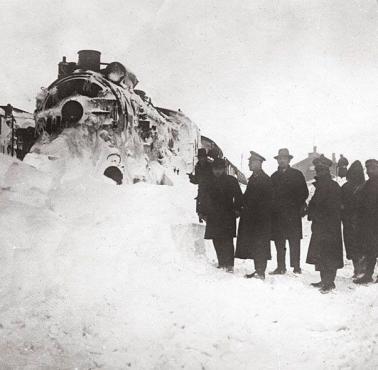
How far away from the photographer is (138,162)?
9234 millimetres

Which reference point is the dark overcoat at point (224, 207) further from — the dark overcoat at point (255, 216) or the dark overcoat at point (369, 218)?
the dark overcoat at point (369, 218)

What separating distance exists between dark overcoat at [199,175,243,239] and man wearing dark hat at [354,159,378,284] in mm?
1452

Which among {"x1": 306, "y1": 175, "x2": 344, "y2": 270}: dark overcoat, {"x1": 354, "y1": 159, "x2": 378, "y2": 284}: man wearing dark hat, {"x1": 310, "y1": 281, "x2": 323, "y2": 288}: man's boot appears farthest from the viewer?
{"x1": 354, "y1": 159, "x2": 378, "y2": 284}: man wearing dark hat

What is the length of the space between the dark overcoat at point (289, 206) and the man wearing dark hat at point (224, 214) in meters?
0.49

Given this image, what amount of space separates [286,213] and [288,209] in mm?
56

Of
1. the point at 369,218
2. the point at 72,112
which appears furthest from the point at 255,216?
the point at 72,112

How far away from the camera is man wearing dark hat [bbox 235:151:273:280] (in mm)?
5383

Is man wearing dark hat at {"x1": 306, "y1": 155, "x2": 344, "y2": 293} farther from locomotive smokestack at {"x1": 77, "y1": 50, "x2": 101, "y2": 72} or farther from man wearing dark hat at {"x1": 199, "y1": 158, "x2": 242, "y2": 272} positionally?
locomotive smokestack at {"x1": 77, "y1": 50, "x2": 101, "y2": 72}

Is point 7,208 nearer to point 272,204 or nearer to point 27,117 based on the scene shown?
point 272,204

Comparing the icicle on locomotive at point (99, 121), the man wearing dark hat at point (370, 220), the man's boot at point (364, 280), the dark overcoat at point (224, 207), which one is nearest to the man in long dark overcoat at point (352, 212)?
the man wearing dark hat at point (370, 220)

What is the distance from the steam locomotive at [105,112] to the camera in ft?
26.7

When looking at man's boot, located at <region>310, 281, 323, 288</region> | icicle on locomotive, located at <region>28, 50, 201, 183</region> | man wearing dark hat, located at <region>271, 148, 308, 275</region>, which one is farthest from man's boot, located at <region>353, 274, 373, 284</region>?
icicle on locomotive, located at <region>28, 50, 201, 183</region>

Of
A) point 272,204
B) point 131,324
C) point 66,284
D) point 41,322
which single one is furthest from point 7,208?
point 272,204

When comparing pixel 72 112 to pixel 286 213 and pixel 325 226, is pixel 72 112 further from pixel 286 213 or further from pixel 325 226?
pixel 325 226
